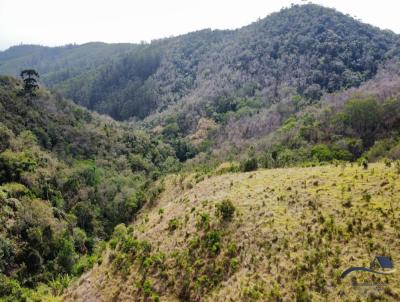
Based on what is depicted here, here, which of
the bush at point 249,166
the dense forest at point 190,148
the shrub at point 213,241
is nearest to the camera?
the shrub at point 213,241

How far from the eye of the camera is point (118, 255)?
2956 cm

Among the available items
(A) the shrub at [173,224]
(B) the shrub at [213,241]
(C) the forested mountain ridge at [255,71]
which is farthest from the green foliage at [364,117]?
(C) the forested mountain ridge at [255,71]

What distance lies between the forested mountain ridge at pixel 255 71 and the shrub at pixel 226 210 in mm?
94196

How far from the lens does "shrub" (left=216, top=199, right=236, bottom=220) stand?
28.0 metres

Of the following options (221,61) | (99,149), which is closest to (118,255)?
(99,149)

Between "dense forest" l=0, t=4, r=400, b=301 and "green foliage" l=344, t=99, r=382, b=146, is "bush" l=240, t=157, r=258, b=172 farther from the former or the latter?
"green foliage" l=344, t=99, r=382, b=146

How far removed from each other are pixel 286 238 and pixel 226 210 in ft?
19.2

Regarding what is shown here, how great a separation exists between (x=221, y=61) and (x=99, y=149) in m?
104

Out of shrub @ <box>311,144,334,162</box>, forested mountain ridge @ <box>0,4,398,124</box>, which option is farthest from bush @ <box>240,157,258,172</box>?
forested mountain ridge @ <box>0,4,398,124</box>

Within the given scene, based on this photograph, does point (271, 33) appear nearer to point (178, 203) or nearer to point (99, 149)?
point (99, 149)

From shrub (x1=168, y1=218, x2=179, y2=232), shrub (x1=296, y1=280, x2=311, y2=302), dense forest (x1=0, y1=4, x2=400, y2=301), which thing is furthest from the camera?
shrub (x1=168, y1=218, x2=179, y2=232)

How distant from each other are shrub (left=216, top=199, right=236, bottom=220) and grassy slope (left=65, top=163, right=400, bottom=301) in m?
0.50

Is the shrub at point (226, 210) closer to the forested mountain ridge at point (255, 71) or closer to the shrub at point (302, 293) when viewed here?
the shrub at point (302, 293)

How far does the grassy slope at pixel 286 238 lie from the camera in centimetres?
2052
